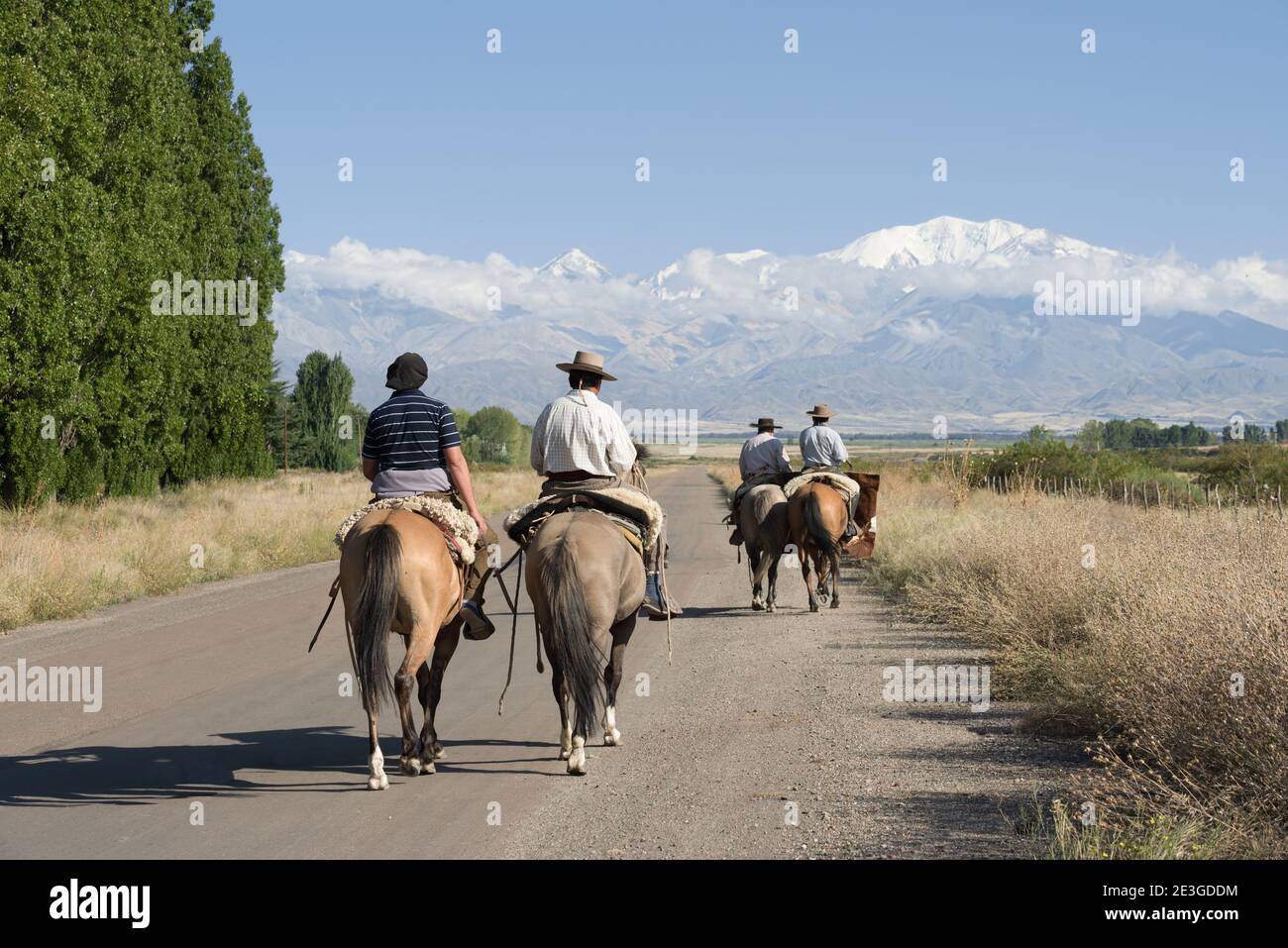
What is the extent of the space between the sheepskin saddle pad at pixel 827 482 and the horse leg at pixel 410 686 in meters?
9.65

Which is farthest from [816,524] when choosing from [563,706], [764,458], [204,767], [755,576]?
[204,767]

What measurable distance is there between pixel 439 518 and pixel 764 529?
29.8ft

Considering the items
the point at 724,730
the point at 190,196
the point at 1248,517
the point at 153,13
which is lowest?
the point at 724,730

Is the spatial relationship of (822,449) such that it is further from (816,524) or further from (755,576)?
(755,576)

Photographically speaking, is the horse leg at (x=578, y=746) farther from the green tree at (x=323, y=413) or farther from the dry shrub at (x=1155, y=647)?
the green tree at (x=323, y=413)

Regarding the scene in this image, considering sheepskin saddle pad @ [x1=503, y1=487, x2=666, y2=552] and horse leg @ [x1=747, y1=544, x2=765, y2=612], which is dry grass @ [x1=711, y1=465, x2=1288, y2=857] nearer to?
horse leg @ [x1=747, y1=544, x2=765, y2=612]

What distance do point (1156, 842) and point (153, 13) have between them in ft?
106

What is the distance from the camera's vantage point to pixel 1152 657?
8.18m

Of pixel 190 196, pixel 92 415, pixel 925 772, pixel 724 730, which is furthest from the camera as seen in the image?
pixel 190 196

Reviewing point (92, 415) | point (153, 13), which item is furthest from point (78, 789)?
point (153, 13)

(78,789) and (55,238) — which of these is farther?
(55,238)

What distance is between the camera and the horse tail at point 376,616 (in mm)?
7949

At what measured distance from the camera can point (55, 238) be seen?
23266mm

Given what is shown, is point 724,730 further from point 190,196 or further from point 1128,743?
point 190,196
